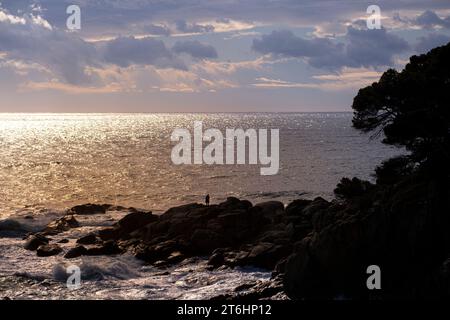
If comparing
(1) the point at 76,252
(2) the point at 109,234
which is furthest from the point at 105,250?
(2) the point at 109,234

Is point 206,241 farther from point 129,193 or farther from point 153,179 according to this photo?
point 153,179

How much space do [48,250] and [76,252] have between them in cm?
245

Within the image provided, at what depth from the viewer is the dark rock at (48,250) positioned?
122ft

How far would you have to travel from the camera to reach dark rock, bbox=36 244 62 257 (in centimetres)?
3706

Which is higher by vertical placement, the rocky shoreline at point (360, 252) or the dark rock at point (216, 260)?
the rocky shoreline at point (360, 252)

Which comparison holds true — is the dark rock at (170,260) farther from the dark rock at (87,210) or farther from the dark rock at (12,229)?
the dark rock at (87,210)

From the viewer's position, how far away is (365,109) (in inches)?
1276

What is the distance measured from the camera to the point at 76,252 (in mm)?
36406

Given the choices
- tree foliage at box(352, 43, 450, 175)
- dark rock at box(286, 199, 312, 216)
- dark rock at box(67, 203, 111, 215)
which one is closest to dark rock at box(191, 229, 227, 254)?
dark rock at box(286, 199, 312, 216)

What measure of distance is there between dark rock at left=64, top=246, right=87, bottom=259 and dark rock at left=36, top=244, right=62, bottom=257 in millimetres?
1524

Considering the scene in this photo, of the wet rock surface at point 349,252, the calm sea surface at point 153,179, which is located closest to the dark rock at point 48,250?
A: the wet rock surface at point 349,252

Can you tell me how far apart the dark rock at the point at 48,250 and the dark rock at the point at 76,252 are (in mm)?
1524

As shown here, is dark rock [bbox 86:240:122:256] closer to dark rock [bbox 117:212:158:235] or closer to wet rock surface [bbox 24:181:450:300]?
wet rock surface [bbox 24:181:450:300]
